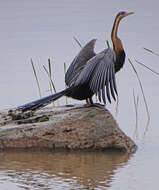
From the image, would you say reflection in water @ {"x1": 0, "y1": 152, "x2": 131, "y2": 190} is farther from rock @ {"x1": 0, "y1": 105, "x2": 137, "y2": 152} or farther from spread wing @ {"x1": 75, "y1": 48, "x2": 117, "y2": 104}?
spread wing @ {"x1": 75, "y1": 48, "x2": 117, "y2": 104}

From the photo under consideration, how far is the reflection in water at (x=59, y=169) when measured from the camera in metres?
9.61

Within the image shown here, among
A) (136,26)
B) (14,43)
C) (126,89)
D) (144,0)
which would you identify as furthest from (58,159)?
(144,0)

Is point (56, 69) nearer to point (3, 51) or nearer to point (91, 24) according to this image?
point (3, 51)

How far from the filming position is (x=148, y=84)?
55.5 ft

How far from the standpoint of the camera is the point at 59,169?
10438 millimetres

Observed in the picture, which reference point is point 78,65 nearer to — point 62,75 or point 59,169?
point 59,169

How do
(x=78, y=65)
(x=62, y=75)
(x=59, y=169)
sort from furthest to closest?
(x=62, y=75) < (x=78, y=65) < (x=59, y=169)

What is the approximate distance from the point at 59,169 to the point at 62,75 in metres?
7.43

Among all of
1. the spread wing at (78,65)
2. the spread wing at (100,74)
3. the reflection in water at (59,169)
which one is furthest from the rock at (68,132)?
the spread wing at (78,65)

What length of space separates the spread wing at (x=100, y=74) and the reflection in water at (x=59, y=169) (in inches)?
29.3

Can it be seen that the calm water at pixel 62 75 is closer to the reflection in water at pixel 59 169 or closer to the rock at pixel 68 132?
the reflection in water at pixel 59 169

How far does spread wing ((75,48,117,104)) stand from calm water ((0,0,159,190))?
75 cm

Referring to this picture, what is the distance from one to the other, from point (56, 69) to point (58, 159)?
7914mm

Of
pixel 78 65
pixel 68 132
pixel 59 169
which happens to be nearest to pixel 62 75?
pixel 78 65
